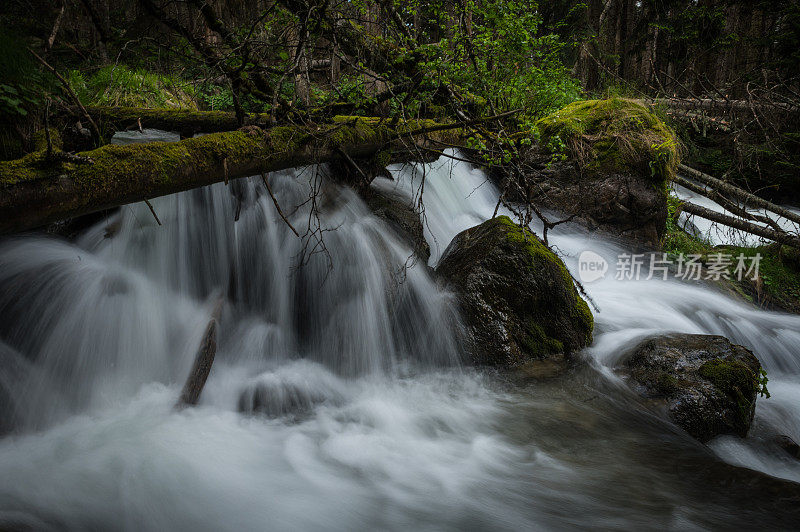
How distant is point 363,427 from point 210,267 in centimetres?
251

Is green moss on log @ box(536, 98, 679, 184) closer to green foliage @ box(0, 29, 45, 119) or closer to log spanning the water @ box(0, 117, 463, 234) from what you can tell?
log spanning the water @ box(0, 117, 463, 234)

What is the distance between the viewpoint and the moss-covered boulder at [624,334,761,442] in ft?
11.9

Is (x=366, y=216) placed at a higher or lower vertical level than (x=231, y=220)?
higher

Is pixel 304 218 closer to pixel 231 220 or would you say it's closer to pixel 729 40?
pixel 231 220

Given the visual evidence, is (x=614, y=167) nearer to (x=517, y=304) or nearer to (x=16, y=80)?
(x=517, y=304)

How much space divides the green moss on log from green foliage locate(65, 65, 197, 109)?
613 centimetres

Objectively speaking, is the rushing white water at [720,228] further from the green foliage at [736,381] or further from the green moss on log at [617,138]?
the green foliage at [736,381]

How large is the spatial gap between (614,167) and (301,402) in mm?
6324

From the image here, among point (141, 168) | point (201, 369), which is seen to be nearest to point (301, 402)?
point (201, 369)

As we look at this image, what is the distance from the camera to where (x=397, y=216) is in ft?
18.9

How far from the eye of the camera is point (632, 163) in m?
7.24

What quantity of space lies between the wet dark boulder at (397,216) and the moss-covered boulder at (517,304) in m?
0.86

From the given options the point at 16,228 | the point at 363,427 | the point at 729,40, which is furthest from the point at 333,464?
the point at 729,40

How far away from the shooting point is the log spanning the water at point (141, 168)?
228 centimetres
